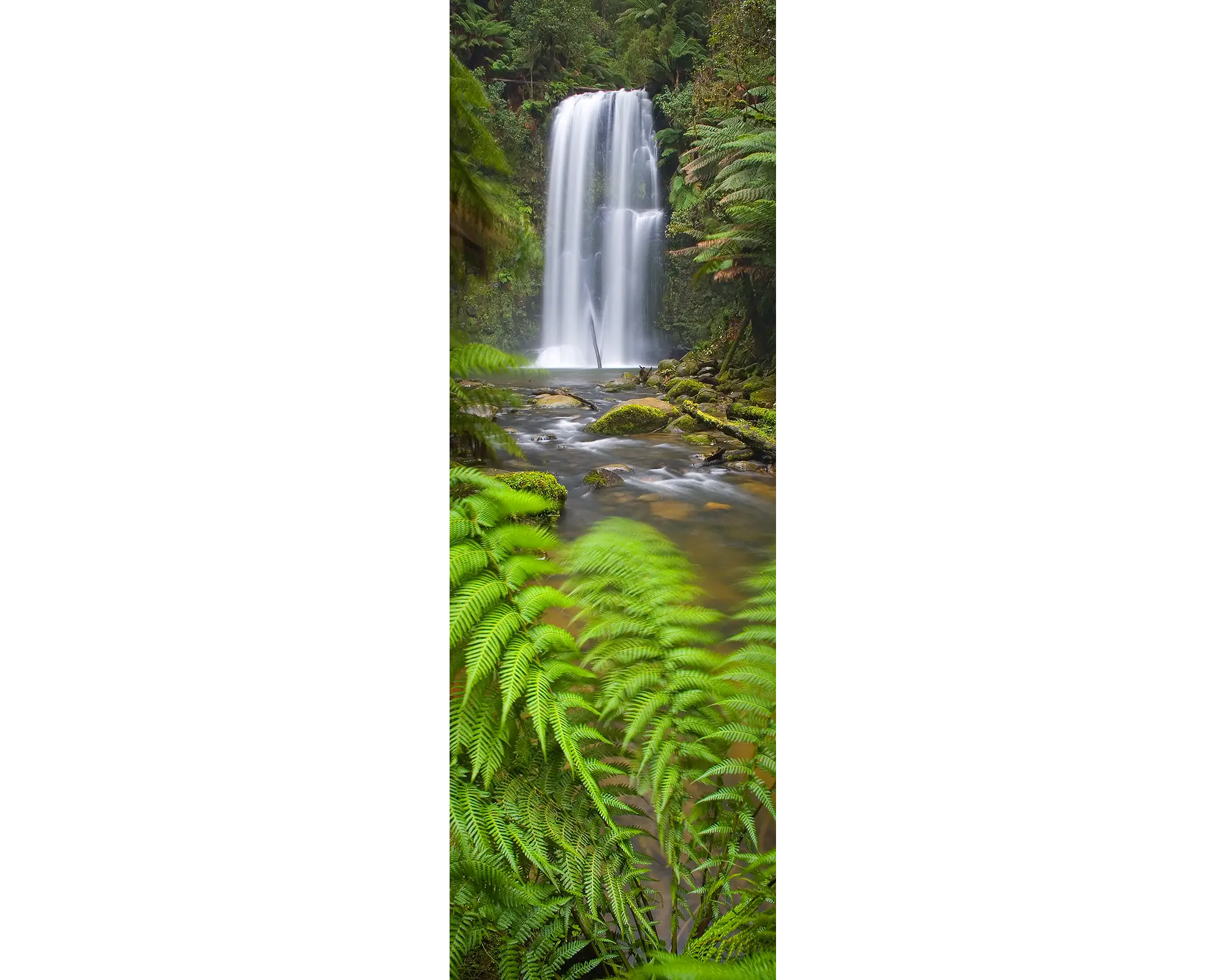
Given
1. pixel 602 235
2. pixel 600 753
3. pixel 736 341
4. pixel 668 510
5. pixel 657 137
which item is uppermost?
pixel 657 137

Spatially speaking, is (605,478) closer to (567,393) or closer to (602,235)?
(567,393)

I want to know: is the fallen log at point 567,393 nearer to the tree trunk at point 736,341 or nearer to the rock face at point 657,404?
the rock face at point 657,404

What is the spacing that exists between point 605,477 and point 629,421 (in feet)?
0.35

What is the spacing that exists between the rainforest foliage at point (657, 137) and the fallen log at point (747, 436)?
13 centimetres

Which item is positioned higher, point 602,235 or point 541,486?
point 602,235

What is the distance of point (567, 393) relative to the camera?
199cm

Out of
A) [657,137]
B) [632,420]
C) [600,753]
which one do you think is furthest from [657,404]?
[600,753]

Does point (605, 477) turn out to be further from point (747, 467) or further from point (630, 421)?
point (747, 467)

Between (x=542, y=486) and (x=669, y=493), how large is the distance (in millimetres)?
217

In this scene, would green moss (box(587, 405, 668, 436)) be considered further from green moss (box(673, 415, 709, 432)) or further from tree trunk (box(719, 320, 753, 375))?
tree trunk (box(719, 320, 753, 375))

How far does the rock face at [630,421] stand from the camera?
197 cm

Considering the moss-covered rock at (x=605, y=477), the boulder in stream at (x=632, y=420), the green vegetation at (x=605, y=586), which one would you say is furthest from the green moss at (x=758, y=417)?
the moss-covered rock at (x=605, y=477)
